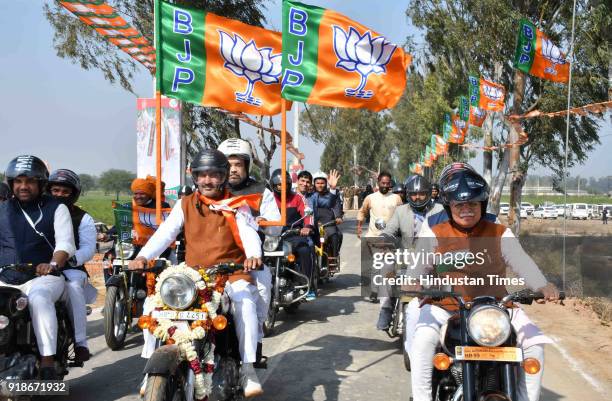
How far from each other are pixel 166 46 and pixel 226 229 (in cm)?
301

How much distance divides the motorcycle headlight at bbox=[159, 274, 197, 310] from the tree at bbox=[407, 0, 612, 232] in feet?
55.0

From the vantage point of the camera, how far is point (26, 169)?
471 cm

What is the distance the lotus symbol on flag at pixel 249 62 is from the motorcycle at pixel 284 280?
5.92 feet

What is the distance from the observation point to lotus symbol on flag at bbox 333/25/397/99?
6785 mm

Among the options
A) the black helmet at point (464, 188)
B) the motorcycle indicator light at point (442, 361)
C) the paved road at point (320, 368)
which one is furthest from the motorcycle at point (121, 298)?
the motorcycle indicator light at point (442, 361)

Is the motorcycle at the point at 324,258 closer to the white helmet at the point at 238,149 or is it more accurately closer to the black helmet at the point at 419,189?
the black helmet at the point at 419,189

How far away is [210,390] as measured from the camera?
3.76m

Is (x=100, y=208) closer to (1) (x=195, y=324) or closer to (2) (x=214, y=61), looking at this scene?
(2) (x=214, y=61)

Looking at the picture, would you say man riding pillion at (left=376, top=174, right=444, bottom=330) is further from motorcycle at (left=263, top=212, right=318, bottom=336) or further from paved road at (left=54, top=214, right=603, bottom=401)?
motorcycle at (left=263, top=212, right=318, bottom=336)

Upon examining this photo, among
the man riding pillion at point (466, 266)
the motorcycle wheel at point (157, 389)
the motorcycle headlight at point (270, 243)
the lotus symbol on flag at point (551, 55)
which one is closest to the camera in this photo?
the motorcycle wheel at point (157, 389)

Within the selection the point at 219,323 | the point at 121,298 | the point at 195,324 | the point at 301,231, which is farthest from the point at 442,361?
the point at 301,231

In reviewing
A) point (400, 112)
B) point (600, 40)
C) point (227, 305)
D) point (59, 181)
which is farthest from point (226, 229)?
point (400, 112)

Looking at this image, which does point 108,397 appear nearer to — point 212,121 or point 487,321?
point 487,321

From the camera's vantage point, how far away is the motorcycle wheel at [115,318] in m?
6.49
